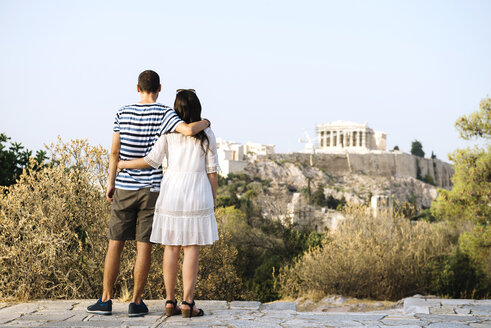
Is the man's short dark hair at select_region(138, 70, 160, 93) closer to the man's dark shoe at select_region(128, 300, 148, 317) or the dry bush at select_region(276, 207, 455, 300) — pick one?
the man's dark shoe at select_region(128, 300, 148, 317)

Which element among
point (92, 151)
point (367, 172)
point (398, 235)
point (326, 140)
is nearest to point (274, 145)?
point (326, 140)

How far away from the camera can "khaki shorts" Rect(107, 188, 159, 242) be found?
3.54m

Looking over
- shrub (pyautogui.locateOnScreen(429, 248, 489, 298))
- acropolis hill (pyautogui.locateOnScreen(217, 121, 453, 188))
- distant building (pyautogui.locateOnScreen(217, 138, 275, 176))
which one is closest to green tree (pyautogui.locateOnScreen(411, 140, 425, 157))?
acropolis hill (pyautogui.locateOnScreen(217, 121, 453, 188))

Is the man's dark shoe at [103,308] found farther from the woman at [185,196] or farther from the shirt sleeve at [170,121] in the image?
the shirt sleeve at [170,121]

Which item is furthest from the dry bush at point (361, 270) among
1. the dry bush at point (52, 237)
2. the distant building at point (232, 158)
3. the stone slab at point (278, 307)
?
the distant building at point (232, 158)

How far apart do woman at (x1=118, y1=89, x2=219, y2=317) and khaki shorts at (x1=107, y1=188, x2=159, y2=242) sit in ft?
0.28

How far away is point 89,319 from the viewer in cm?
345

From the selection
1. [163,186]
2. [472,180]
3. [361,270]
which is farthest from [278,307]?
[472,180]

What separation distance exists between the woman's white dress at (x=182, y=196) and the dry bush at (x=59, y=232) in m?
1.06

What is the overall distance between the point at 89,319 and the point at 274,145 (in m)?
77.5

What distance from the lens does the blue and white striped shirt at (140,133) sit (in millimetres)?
3541

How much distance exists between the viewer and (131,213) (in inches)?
141

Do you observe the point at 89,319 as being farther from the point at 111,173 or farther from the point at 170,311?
the point at 111,173

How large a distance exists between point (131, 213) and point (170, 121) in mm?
657
